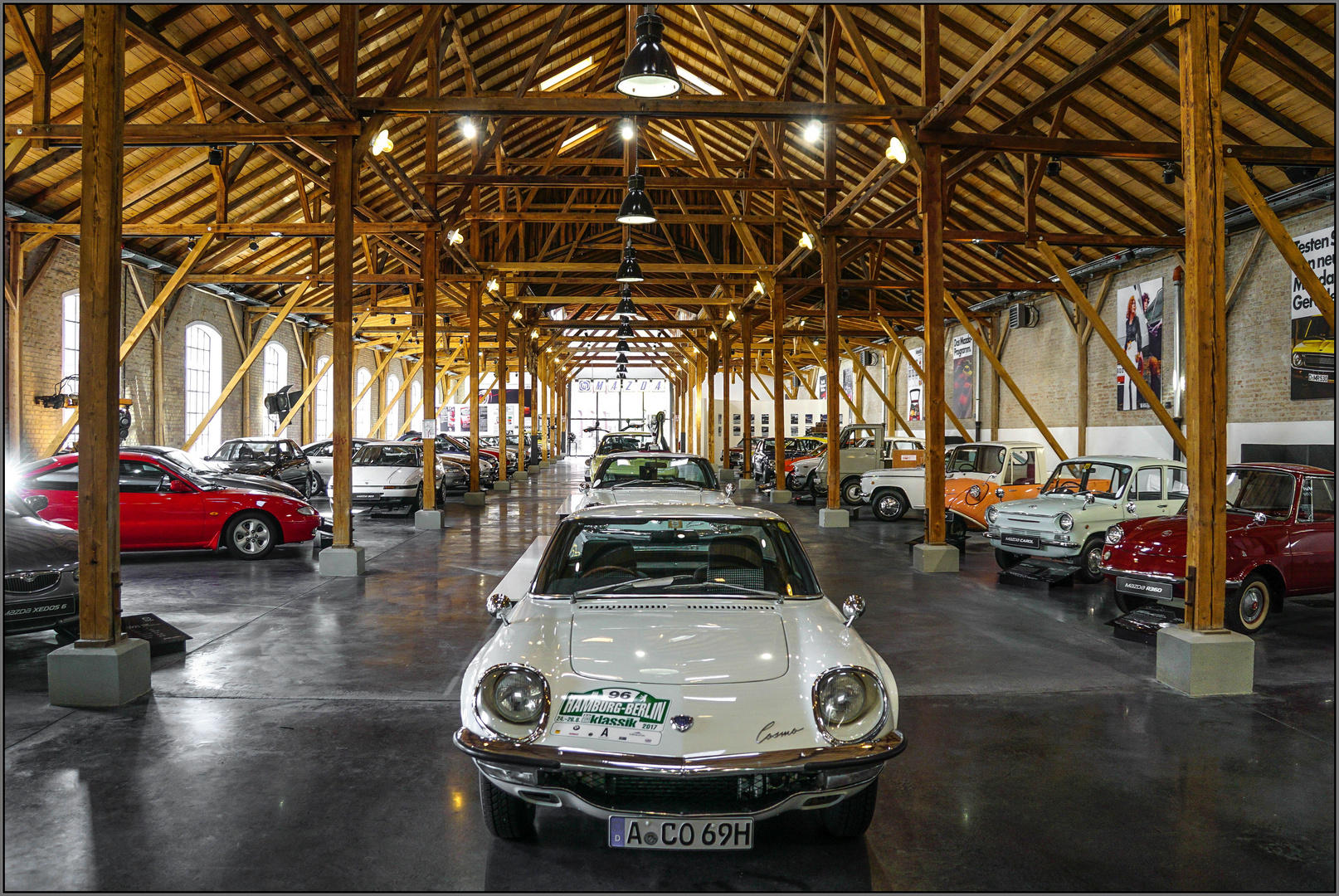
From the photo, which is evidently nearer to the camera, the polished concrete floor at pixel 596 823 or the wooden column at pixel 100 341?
the polished concrete floor at pixel 596 823

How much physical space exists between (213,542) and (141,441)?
39.7ft

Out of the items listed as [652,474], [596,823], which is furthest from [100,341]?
[652,474]

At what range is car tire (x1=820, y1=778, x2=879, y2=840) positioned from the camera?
10.6 ft

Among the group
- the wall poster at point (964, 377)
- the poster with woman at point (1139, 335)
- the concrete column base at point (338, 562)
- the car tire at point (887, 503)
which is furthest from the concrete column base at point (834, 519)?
the wall poster at point (964, 377)

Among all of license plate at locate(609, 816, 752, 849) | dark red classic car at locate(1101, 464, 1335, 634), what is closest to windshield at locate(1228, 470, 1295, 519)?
dark red classic car at locate(1101, 464, 1335, 634)

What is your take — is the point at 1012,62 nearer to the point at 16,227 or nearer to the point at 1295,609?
the point at 1295,609

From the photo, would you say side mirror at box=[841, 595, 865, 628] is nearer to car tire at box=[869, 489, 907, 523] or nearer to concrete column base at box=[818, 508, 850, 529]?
concrete column base at box=[818, 508, 850, 529]

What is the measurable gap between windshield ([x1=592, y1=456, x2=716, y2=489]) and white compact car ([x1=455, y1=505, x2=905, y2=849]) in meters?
5.91

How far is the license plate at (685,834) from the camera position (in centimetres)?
280

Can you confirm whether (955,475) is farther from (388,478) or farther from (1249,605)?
(388,478)

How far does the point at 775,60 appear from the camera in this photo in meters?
16.5

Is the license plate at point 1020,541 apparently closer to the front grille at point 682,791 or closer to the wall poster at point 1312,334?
the front grille at point 682,791

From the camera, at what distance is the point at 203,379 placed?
2362 cm

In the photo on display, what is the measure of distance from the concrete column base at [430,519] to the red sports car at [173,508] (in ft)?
11.5
